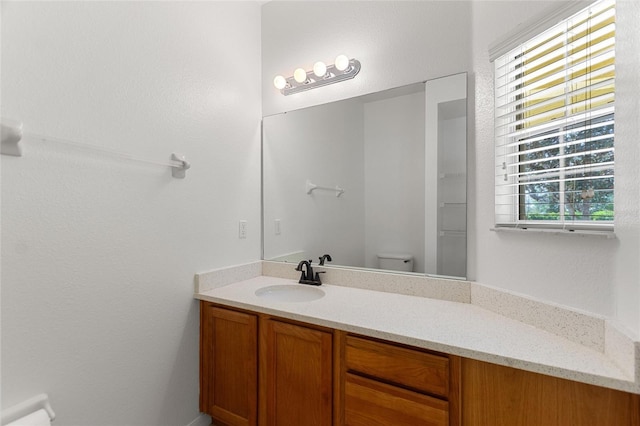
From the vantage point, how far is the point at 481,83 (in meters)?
1.40

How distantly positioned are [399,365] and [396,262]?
0.67 metres

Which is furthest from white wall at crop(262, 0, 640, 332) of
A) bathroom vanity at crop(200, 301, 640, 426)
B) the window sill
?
bathroom vanity at crop(200, 301, 640, 426)

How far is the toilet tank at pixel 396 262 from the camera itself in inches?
65.1

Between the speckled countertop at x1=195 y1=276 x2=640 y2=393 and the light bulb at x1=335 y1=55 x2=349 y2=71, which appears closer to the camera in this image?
the speckled countertop at x1=195 y1=276 x2=640 y2=393

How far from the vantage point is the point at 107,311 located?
4.14ft

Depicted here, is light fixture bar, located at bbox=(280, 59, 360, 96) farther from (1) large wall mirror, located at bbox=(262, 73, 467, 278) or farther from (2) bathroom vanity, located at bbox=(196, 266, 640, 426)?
(2) bathroom vanity, located at bbox=(196, 266, 640, 426)

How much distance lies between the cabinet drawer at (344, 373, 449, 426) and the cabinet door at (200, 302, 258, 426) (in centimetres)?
54

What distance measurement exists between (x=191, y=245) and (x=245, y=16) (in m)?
1.61

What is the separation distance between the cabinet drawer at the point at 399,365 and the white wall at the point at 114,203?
A: 38.8 inches

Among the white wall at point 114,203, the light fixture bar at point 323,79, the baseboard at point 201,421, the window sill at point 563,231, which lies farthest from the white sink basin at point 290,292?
the light fixture bar at point 323,79

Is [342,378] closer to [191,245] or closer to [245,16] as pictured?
[191,245]

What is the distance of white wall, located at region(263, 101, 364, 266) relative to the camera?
186cm

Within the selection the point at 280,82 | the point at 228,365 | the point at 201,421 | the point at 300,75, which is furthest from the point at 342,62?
the point at 201,421

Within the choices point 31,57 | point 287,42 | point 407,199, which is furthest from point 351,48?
point 31,57
